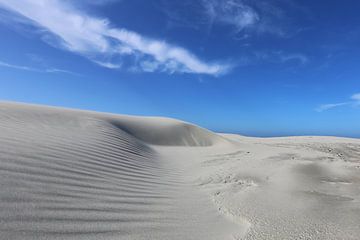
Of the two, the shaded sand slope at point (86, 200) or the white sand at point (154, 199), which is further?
the white sand at point (154, 199)

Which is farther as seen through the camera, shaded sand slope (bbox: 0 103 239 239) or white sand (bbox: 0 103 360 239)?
white sand (bbox: 0 103 360 239)

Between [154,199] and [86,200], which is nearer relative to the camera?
[86,200]

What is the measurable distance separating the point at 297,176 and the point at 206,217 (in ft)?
7.02

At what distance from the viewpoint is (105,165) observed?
430 cm

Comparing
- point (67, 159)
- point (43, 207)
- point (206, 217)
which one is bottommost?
point (206, 217)

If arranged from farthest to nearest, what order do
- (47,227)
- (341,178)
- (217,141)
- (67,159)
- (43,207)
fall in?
1. (217,141)
2. (341,178)
3. (67,159)
4. (43,207)
5. (47,227)

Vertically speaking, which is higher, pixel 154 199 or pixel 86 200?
pixel 86 200

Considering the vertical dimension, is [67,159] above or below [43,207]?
above

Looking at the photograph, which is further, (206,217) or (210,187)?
(210,187)

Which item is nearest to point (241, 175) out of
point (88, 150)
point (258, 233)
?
point (258, 233)

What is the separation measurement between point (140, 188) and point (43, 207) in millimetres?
1627

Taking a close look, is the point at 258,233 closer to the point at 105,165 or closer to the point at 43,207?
the point at 43,207

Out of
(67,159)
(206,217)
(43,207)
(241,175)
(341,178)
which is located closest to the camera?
(43,207)

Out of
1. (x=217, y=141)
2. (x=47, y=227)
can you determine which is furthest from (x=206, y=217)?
(x=217, y=141)
